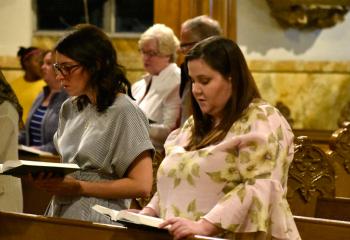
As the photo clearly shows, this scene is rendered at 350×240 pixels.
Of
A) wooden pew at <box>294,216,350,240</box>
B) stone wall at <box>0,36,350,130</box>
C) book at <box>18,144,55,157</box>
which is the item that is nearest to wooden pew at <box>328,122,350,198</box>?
wooden pew at <box>294,216,350,240</box>

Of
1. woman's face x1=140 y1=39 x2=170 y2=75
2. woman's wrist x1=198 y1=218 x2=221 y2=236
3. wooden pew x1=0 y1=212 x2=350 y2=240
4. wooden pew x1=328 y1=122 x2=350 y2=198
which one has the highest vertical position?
woman's face x1=140 y1=39 x2=170 y2=75

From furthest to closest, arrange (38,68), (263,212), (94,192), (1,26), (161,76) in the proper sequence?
1. (1,26)
2. (38,68)
3. (161,76)
4. (94,192)
5. (263,212)

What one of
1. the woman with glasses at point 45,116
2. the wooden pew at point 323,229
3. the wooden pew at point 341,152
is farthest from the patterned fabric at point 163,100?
the wooden pew at point 323,229

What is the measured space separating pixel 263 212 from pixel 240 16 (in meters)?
4.89

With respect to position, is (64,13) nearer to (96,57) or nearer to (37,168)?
(96,57)

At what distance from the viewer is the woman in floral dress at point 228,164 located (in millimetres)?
2299

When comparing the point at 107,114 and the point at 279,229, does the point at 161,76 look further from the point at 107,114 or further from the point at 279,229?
the point at 279,229

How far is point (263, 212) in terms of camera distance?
230 cm

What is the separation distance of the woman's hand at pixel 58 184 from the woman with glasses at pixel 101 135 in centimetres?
1

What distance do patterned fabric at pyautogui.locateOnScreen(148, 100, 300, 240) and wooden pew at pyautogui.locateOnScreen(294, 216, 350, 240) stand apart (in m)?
0.53

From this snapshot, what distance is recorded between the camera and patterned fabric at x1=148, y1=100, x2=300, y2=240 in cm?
230

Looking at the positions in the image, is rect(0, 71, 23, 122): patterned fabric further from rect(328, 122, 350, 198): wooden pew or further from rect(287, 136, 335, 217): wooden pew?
rect(328, 122, 350, 198): wooden pew

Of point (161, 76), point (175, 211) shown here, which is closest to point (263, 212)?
point (175, 211)

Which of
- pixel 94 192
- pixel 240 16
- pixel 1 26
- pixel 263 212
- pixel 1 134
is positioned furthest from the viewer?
pixel 1 26
